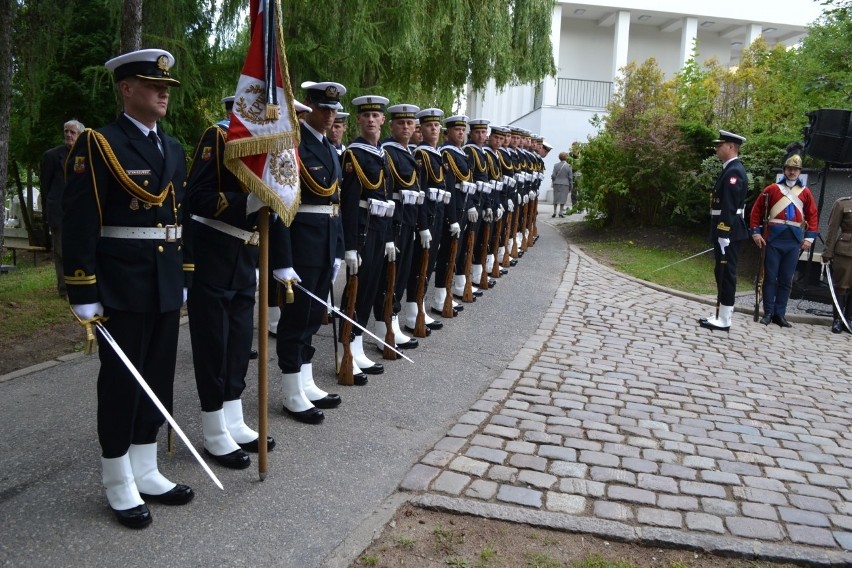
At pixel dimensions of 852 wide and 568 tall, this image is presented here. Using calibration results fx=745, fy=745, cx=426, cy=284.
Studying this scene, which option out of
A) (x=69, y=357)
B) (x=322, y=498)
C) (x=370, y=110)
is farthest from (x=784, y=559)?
(x=69, y=357)

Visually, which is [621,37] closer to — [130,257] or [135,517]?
[130,257]

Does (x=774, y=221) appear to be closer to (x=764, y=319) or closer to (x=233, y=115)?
(x=764, y=319)

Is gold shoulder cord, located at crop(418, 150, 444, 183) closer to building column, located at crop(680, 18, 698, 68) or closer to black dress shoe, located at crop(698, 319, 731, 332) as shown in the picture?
black dress shoe, located at crop(698, 319, 731, 332)

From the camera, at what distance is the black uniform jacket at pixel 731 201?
28.7ft

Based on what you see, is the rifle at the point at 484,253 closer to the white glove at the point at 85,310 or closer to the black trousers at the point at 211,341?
the black trousers at the point at 211,341

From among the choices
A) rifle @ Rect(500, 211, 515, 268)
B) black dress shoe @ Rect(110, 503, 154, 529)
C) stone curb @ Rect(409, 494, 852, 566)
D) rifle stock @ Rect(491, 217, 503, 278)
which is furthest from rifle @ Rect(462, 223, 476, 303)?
black dress shoe @ Rect(110, 503, 154, 529)

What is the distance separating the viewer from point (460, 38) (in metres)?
12.3

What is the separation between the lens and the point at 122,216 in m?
3.62

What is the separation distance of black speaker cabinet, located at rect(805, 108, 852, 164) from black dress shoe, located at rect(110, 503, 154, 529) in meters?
10.3

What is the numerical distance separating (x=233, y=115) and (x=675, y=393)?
4320mm

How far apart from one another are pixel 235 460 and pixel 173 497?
51 centimetres

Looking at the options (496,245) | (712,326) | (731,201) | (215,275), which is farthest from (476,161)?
(215,275)

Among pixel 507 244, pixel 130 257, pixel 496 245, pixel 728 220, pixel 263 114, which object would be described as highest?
pixel 263 114

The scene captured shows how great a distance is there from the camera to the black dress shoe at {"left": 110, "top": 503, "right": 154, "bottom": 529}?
3512 mm
